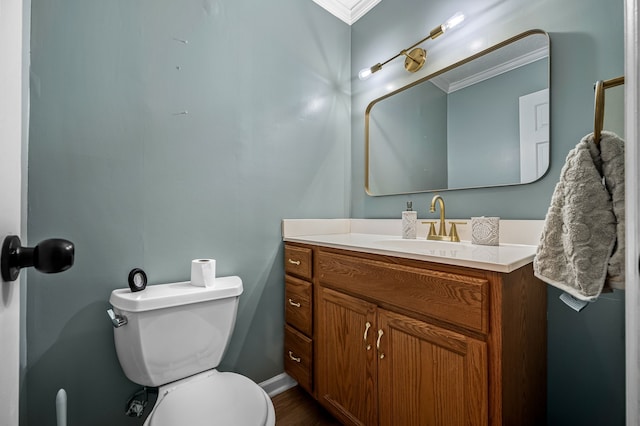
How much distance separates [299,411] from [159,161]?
137 centimetres

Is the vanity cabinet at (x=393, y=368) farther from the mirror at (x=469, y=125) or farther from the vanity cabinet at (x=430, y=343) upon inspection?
the mirror at (x=469, y=125)

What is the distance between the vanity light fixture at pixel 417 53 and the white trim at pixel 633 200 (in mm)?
1169

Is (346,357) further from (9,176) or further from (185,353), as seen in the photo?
(9,176)

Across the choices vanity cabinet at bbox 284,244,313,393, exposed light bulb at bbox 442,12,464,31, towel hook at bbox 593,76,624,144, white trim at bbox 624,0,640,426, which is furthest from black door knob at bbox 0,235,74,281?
exposed light bulb at bbox 442,12,464,31

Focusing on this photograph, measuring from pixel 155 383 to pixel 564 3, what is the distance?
6.85 feet

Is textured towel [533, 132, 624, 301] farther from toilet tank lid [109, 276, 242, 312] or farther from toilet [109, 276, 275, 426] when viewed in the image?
Result: toilet tank lid [109, 276, 242, 312]

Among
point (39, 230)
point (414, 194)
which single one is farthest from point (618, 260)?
point (39, 230)

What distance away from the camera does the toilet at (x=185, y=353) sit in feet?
2.83

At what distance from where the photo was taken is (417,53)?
155 centimetres

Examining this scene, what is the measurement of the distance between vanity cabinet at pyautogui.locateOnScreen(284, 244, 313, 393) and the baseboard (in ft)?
0.21

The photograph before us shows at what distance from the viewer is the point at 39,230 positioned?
Answer: 39.4 inches

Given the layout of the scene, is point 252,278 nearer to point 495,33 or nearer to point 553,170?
point 553,170

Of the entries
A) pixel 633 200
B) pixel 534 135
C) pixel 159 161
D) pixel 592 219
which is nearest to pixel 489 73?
pixel 534 135

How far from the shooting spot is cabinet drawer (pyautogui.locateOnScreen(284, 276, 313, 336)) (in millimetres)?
1398
